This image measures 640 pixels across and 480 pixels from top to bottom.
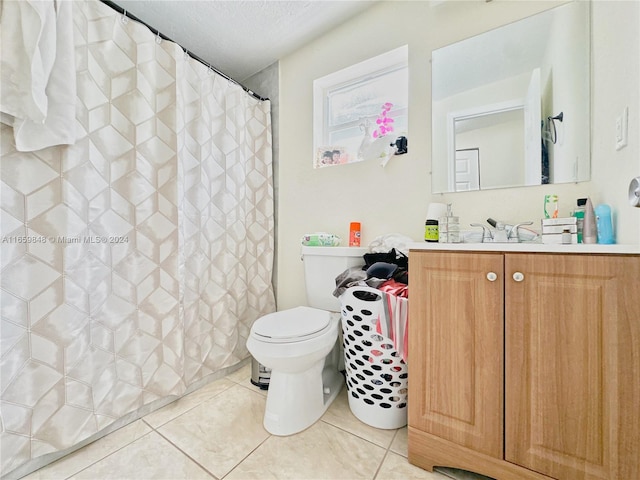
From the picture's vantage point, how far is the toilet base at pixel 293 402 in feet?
3.79

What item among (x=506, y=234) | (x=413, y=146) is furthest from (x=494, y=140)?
(x=506, y=234)

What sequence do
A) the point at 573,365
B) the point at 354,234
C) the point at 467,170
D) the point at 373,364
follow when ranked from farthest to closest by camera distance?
the point at 354,234, the point at 467,170, the point at 373,364, the point at 573,365

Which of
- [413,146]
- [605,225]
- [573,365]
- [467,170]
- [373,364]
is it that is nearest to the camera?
[573,365]

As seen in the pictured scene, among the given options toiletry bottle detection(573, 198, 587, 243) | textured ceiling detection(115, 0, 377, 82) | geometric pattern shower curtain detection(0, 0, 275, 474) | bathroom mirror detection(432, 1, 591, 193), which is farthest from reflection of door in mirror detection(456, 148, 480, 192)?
geometric pattern shower curtain detection(0, 0, 275, 474)

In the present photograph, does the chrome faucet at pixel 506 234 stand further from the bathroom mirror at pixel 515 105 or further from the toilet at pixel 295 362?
the toilet at pixel 295 362

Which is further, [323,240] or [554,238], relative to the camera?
[323,240]

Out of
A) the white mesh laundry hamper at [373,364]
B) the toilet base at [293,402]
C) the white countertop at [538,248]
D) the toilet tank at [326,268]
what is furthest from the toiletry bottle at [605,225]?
the toilet base at [293,402]

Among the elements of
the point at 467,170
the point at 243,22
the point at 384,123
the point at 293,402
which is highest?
the point at 243,22

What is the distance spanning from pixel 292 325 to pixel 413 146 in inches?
44.4

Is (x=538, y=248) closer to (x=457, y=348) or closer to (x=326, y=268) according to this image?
(x=457, y=348)

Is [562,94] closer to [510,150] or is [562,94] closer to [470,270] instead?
[510,150]

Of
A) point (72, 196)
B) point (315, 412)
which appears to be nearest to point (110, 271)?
point (72, 196)

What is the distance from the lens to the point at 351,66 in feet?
5.55

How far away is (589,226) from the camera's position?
907 mm
